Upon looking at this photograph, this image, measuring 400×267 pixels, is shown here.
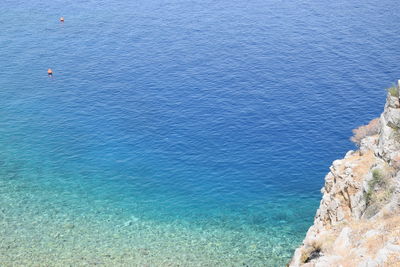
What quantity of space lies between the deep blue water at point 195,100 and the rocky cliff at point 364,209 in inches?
857

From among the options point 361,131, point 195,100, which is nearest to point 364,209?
point 361,131

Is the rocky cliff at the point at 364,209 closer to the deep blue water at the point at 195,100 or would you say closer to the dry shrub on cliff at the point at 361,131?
the deep blue water at the point at 195,100

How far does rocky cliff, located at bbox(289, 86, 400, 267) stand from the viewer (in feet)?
122

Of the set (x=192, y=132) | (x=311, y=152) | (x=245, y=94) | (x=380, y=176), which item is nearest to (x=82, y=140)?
(x=192, y=132)

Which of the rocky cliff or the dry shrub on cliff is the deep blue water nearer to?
the dry shrub on cliff

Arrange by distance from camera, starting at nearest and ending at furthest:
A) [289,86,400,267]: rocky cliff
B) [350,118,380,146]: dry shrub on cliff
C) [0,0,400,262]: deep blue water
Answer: [289,86,400,267]: rocky cliff → [350,118,380,146]: dry shrub on cliff → [0,0,400,262]: deep blue water

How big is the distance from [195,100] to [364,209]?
68256 millimetres

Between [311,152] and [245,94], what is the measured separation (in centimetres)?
2522

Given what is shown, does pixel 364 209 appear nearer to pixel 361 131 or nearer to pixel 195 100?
pixel 361 131

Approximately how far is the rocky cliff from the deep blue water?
71.4 feet

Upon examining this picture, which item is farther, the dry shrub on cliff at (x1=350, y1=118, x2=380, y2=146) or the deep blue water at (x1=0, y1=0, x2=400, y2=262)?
the deep blue water at (x1=0, y1=0, x2=400, y2=262)

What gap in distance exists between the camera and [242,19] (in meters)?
151

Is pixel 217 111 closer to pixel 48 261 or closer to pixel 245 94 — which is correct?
pixel 245 94

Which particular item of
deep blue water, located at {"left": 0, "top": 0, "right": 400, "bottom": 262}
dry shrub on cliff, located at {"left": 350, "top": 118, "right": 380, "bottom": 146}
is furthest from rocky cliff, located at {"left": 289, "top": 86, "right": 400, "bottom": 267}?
dry shrub on cliff, located at {"left": 350, "top": 118, "right": 380, "bottom": 146}
